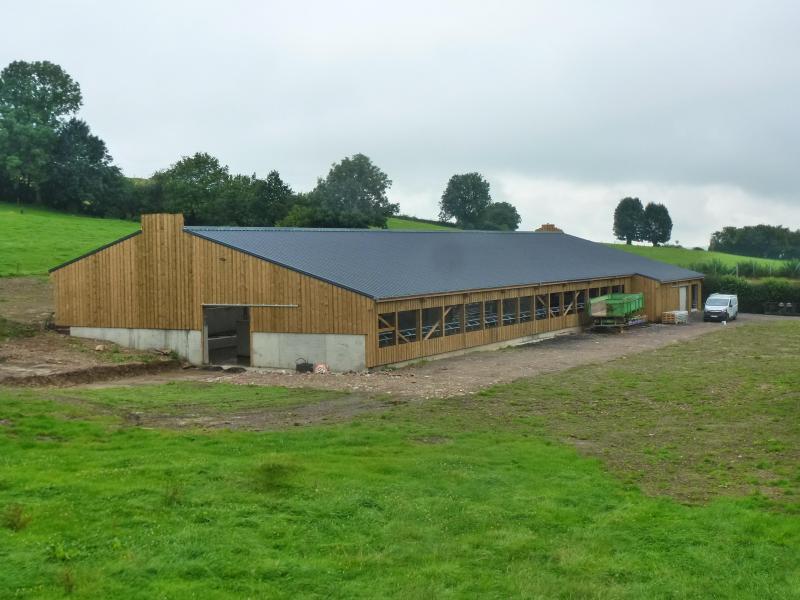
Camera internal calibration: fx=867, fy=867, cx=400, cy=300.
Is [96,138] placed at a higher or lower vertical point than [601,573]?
higher

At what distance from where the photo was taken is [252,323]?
1356 inches

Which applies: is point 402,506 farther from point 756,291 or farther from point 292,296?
point 756,291

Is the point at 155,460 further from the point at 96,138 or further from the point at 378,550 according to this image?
the point at 96,138

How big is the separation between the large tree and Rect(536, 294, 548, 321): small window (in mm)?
54533

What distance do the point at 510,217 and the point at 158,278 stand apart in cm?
10234

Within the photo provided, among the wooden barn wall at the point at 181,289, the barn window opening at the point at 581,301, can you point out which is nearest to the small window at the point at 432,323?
the wooden barn wall at the point at 181,289

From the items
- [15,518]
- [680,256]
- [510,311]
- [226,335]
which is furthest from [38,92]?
[15,518]

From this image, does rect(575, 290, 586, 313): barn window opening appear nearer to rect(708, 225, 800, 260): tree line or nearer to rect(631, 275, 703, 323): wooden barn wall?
rect(631, 275, 703, 323): wooden barn wall

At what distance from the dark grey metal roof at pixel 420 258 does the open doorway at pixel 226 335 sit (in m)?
3.41

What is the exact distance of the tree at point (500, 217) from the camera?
5226 inches

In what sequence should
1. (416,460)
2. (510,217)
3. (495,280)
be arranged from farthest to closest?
(510,217), (495,280), (416,460)

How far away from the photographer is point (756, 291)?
6344cm

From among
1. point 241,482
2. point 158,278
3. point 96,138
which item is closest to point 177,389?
point 158,278

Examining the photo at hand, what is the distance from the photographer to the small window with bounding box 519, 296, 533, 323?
4497cm
